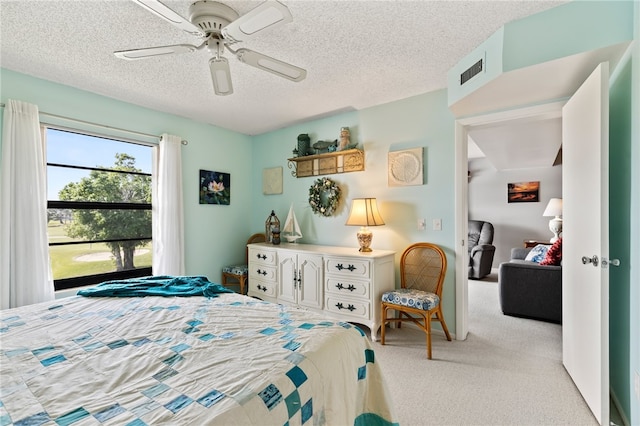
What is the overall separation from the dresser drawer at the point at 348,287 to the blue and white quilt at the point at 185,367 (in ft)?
4.12

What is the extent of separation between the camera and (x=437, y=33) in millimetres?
1947

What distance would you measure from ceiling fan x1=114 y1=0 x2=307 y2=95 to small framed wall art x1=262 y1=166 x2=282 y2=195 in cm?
217

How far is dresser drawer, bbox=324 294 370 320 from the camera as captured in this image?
276cm

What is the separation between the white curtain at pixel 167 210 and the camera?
332cm

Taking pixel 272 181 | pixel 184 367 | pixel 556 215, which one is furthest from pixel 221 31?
pixel 556 215

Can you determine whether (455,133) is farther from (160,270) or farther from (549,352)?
(160,270)

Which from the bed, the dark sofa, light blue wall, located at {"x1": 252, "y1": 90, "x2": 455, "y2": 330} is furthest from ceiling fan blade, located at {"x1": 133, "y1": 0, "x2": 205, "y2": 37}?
the dark sofa

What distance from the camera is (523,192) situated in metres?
6.33

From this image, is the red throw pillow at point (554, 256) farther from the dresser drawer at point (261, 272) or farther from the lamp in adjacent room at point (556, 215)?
the dresser drawer at point (261, 272)

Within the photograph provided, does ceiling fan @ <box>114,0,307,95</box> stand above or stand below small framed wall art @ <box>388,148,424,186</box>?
above

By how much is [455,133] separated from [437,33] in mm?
1076

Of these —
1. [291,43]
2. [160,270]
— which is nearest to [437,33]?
[291,43]

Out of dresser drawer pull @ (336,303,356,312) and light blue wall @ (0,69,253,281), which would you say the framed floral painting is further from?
dresser drawer pull @ (336,303,356,312)

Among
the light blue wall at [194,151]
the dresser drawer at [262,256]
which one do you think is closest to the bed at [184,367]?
the dresser drawer at [262,256]
